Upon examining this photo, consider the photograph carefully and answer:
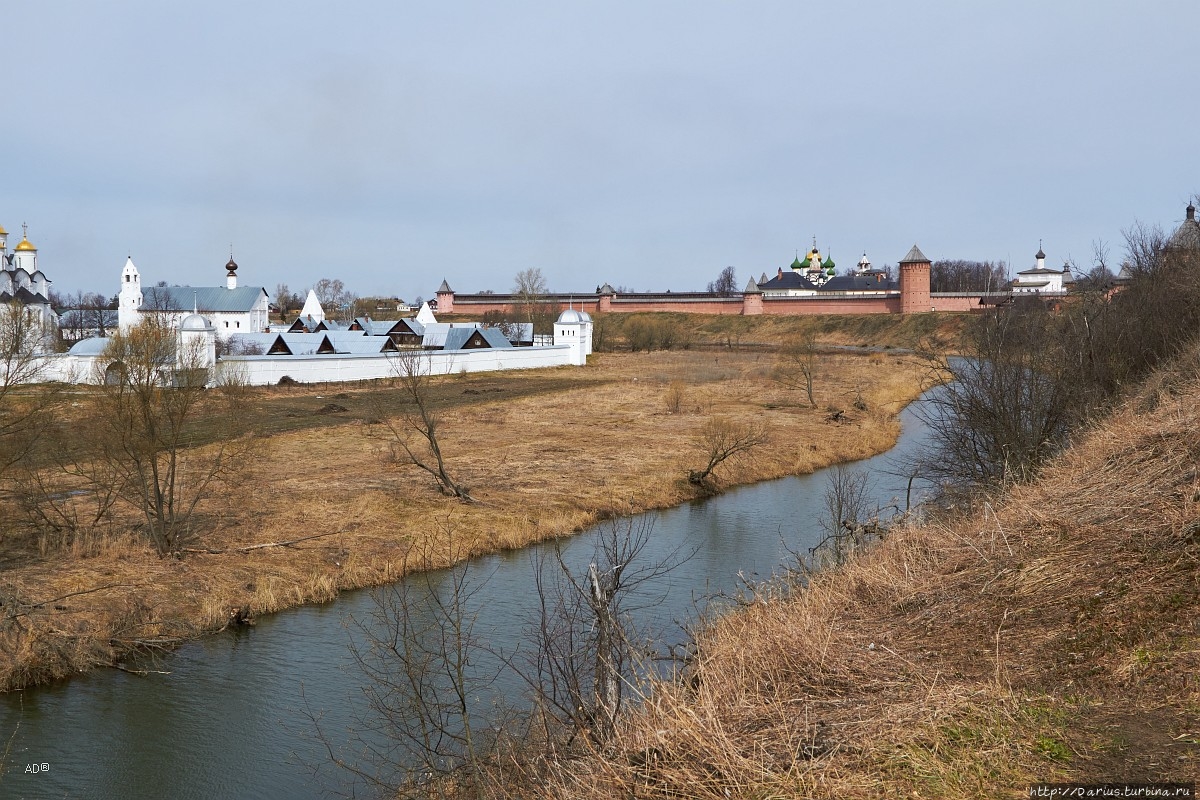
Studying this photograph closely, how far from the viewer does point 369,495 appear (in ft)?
59.3

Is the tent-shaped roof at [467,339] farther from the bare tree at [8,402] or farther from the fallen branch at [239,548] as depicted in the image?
the bare tree at [8,402]

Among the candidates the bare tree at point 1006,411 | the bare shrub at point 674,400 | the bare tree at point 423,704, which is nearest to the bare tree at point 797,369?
the bare shrub at point 674,400

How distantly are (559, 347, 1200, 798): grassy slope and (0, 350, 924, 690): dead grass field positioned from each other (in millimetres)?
3816

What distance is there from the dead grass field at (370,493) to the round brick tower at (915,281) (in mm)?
35955

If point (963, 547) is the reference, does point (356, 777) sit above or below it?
below

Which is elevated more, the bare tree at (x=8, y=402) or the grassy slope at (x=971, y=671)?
the bare tree at (x=8, y=402)

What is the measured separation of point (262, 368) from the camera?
39375mm

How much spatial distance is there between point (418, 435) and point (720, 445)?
30.5ft

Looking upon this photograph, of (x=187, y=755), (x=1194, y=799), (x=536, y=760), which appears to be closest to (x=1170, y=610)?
(x=1194, y=799)

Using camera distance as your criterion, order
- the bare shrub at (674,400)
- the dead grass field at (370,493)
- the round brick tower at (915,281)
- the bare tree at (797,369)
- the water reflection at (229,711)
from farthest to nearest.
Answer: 1. the round brick tower at (915,281)
2. the bare tree at (797,369)
3. the bare shrub at (674,400)
4. the dead grass field at (370,493)
5. the water reflection at (229,711)

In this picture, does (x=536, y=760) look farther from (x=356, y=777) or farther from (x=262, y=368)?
(x=262, y=368)

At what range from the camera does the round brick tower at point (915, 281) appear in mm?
72562

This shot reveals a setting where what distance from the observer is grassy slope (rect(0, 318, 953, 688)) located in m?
11.8

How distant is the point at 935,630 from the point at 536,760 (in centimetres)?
291
